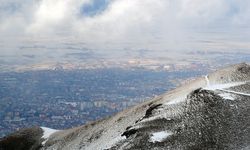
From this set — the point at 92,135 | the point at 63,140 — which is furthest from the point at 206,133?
the point at 63,140

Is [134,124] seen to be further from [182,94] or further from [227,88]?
[227,88]

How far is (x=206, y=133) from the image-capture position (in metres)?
31.2

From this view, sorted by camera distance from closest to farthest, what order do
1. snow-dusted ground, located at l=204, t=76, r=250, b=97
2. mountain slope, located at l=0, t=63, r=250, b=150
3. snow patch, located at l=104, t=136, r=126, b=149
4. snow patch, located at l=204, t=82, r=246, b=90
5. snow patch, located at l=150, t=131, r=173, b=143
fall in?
mountain slope, located at l=0, t=63, r=250, b=150 < snow patch, located at l=150, t=131, r=173, b=143 < snow patch, located at l=104, t=136, r=126, b=149 < snow-dusted ground, located at l=204, t=76, r=250, b=97 < snow patch, located at l=204, t=82, r=246, b=90

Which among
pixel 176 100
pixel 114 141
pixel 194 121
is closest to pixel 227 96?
pixel 194 121

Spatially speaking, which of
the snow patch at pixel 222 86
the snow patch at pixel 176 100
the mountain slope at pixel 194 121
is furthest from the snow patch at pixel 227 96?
the snow patch at pixel 176 100

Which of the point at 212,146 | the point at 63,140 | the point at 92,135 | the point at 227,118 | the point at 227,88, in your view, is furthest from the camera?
the point at 63,140

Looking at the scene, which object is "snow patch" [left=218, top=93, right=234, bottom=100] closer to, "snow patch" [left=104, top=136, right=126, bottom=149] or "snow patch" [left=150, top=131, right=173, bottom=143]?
"snow patch" [left=150, top=131, right=173, bottom=143]

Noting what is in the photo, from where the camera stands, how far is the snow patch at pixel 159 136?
31566mm

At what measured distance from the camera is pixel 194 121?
1268 inches

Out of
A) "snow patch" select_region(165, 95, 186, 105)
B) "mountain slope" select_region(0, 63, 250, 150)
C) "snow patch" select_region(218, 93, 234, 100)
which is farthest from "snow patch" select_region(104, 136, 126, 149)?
"snow patch" select_region(218, 93, 234, 100)

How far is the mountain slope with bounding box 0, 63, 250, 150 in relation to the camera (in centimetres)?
3073

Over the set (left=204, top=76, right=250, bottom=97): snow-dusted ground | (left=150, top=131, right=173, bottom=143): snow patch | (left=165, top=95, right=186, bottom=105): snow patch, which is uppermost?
(left=204, top=76, right=250, bottom=97): snow-dusted ground

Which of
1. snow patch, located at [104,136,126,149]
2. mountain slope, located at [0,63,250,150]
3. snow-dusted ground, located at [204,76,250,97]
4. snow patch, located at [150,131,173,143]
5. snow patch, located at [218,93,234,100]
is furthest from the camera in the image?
snow-dusted ground, located at [204,76,250,97]

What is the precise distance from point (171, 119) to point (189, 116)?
3.82 feet
